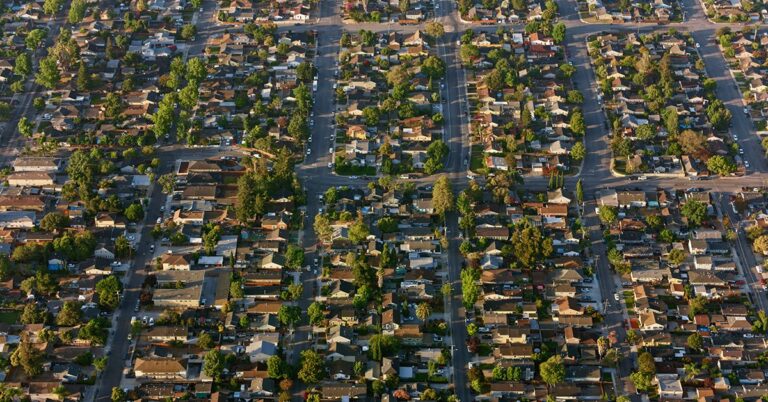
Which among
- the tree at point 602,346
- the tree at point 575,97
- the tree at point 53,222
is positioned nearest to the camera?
the tree at point 602,346

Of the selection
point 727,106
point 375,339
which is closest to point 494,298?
point 375,339

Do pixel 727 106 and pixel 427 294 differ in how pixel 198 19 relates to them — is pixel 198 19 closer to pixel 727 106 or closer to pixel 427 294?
pixel 427 294

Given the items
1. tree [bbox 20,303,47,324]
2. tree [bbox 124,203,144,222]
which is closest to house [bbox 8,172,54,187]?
tree [bbox 124,203,144,222]

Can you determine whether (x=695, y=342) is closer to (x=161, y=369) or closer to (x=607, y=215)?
(x=607, y=215)

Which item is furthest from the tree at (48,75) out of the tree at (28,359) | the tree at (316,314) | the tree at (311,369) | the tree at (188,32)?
the tree at (311,369)

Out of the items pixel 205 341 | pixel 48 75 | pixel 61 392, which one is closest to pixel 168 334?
pixel 205 341

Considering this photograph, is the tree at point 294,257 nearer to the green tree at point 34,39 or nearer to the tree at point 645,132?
the tree at point 645,132
